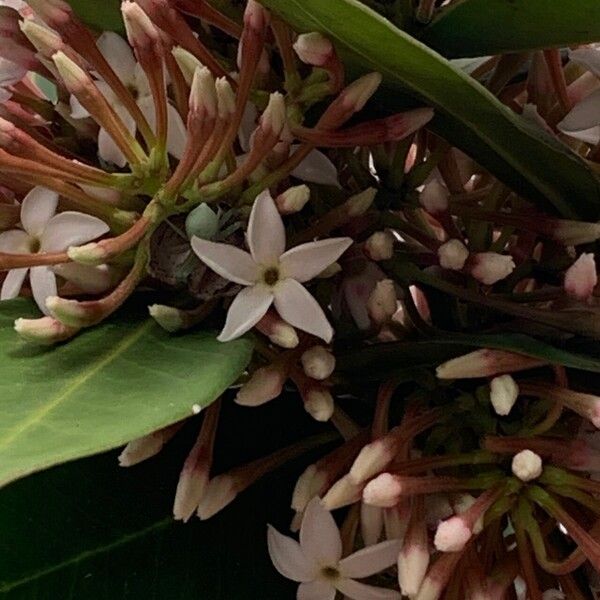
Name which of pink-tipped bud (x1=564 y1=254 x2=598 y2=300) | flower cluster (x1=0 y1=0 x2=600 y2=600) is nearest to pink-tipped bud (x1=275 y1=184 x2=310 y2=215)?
flower cluster (x1=0 y1=0 x2=600 y2=600)

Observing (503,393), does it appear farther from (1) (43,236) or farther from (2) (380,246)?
(1) (43,236)

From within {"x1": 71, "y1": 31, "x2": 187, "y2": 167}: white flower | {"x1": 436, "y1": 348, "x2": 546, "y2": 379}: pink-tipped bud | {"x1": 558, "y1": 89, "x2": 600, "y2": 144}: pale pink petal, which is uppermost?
{"x1": 71, "y1": 31, "x2": 187, "y2": 167}: white flower

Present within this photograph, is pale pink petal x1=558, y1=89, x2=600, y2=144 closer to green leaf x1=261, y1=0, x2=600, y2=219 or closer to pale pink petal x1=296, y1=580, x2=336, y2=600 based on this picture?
green leaf x1=261, y1=0, x2=600, y2=219

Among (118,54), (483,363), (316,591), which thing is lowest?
(316,591)

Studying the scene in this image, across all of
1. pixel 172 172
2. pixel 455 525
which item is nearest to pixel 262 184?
pixel 172 172

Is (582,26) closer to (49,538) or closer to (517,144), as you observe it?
(517,144)

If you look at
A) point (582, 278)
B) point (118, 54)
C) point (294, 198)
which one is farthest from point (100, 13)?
point (582, 278)

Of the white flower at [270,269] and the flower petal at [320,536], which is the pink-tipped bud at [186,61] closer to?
the white flower at [270,269]
